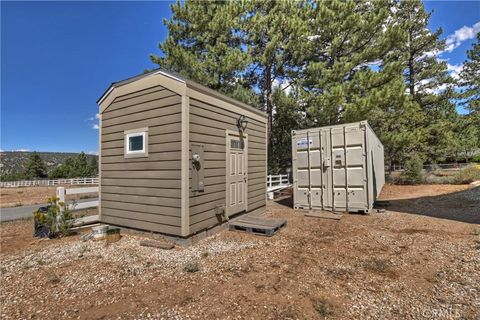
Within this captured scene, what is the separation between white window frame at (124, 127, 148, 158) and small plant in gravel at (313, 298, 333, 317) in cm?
400

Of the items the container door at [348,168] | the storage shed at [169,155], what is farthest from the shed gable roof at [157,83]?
the container door at [348,168]

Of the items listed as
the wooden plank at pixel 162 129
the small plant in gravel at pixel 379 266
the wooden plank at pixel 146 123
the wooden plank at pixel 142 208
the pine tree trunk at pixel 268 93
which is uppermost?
the pine tree trunk at pixel 268 93

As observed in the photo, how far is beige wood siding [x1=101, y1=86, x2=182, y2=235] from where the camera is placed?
4.39 meters

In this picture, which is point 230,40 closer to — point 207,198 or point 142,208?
point 207,198

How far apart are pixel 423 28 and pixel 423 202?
56.6ft

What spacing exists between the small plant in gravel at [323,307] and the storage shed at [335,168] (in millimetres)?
4792

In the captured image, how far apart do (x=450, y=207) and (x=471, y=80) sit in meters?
18.7

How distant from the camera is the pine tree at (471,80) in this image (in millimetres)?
18302

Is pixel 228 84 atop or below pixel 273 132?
atop

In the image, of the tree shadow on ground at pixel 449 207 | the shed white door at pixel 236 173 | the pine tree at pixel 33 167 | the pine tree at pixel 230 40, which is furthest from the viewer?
the pine tree at pixel 33 167

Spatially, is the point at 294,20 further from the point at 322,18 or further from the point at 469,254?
the point at 469,254

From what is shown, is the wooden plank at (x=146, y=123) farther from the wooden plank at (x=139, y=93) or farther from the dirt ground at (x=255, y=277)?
the dirt ground at (x=255, y=277)

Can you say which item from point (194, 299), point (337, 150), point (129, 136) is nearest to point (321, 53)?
point (337, 150)

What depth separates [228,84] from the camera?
1390 cm
